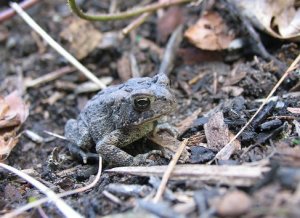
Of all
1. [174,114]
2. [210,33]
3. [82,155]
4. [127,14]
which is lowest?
[82,155]

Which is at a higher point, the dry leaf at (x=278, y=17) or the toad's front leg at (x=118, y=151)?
the dry leaf at (x=278, y=17)

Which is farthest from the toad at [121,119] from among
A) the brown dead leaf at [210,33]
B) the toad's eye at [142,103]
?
the brown dead leaf at [210,33]

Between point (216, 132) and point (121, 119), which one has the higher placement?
point (121, 119)

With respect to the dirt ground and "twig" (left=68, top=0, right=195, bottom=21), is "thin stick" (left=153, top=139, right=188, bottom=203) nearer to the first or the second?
the dirt ground

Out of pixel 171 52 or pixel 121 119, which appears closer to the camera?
pixel 121 119

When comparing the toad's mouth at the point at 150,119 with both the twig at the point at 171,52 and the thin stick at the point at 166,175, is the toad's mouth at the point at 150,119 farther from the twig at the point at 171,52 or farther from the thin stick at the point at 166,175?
the twig at the point at 171,52

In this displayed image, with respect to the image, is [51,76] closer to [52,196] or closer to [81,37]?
[81,37]

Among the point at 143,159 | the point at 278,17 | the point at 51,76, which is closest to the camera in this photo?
the point at 143,159

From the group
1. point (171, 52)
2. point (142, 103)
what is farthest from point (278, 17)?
point (142, 103)
